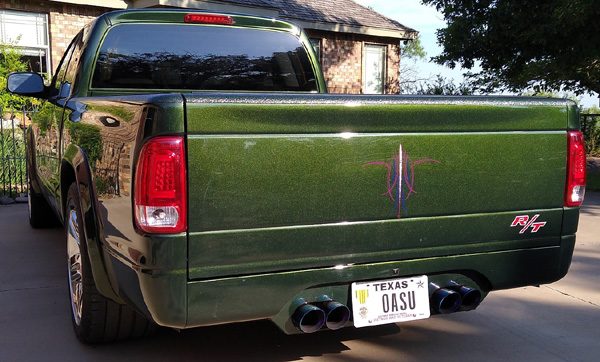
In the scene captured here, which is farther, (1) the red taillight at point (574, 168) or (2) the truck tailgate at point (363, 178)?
(1) the red taillight at point (574, 168)

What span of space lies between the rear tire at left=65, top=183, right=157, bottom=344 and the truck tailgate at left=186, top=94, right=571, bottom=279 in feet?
3.13

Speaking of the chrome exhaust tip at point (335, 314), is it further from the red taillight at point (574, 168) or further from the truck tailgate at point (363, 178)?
the red taillight at point (574, 168)

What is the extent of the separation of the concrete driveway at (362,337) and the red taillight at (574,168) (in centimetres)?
95

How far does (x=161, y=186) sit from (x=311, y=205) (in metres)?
0.66

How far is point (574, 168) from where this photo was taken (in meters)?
3.22

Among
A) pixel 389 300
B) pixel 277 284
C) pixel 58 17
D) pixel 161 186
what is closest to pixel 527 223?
pixel 389 300

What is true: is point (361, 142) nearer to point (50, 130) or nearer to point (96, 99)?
point (96, 99)

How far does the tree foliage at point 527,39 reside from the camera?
11070mm

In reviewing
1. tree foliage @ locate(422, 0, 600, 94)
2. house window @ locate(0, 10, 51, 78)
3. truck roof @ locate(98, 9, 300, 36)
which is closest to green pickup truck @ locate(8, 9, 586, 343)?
truck roof @ locate(98, 9, 300, 36)

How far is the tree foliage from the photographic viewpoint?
36.3 ft

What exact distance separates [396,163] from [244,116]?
2.45ft

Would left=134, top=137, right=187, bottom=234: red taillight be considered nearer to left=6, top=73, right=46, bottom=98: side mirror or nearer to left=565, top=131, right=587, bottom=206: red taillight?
left=565, top=131, right=587, bottom=206: red taillight

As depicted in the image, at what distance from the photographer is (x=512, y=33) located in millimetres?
12367

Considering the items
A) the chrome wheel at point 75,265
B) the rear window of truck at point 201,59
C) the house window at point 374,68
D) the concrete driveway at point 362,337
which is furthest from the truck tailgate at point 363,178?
the house window at point 374,68
